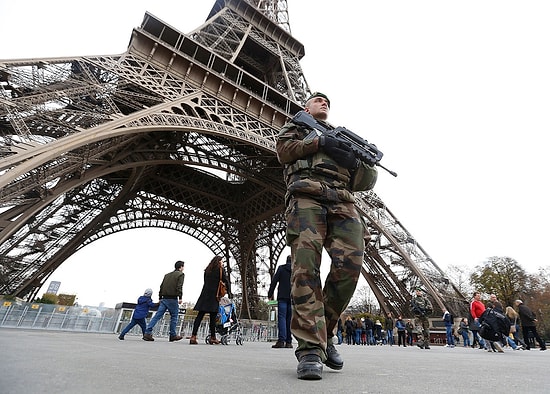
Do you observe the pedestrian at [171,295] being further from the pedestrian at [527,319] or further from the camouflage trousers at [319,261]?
the pedestrian at [527,319]

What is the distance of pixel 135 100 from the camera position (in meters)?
11.5

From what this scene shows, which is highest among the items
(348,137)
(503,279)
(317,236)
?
(503,279)

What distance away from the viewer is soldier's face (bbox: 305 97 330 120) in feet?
Answer: 9.40

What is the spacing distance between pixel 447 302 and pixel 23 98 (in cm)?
1767

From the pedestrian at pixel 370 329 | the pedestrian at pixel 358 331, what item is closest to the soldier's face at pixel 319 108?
the pedestrian at pixel 370 329

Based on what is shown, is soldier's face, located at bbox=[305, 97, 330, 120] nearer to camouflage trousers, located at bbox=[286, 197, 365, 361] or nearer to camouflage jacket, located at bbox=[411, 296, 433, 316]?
camouflage trousers, located at bbox=[286, 197, 365, 361]

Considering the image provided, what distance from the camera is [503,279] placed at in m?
28.8

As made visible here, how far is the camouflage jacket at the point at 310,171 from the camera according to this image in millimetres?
2275

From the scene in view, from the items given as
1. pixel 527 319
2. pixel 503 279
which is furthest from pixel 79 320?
pixel 503 279

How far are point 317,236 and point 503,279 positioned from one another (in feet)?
112

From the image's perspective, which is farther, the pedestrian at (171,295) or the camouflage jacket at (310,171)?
the pedestrian at (171,295)

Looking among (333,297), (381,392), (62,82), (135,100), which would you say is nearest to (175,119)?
(135,100)

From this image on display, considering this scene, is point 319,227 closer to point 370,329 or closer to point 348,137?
point 348,137

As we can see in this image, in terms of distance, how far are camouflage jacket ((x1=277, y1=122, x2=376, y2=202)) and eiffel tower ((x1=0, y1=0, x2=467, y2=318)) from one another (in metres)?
6.80
